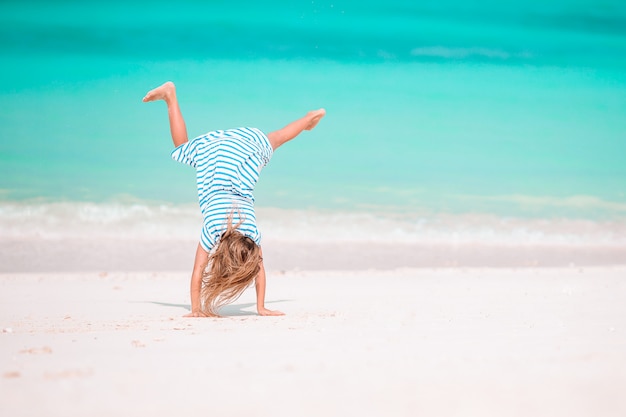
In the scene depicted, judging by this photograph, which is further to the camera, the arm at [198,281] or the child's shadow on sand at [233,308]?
the child's shadow on sand at [233,308]

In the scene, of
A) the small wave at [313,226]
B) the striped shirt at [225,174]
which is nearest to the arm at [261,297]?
the striped shirt at [225,174]

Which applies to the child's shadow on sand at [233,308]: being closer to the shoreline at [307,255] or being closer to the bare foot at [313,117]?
the bare foot at [313,117]

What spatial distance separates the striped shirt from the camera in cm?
541

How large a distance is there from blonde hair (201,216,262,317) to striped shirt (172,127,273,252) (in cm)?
9

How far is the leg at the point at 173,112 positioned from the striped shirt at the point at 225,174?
292 millimetres

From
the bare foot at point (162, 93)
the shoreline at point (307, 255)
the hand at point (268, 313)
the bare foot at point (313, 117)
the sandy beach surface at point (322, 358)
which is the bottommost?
the sandy beach surface at point (322, 358)

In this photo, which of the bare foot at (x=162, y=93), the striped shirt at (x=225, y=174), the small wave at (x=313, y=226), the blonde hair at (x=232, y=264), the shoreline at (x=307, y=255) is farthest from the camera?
the small wave at (x=313, y=226)

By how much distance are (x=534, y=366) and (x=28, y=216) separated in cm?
1110

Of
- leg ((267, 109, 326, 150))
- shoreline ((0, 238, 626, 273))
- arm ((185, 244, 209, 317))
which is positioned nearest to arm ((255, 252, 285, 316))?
arm ((185, 244, 209, 317))

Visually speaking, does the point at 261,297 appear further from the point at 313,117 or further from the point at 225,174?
the point at 313,117

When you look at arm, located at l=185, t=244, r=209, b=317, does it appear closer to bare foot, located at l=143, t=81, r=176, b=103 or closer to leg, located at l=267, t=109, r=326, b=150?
leg, located at l=267, t=109, r=326, b=150

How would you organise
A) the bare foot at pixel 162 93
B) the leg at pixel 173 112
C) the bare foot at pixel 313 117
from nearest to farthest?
the leg at pixel 173 112
the bare foot at pixel 162 93
the bare foot at pixel 313 117

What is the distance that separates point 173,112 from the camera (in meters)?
6.31

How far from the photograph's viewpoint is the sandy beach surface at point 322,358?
2.77m
